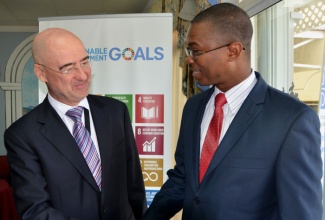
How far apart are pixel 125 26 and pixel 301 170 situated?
225 centimetres

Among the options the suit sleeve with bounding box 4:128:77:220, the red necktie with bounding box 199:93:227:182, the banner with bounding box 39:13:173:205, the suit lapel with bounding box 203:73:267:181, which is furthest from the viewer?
the banner with bounding box 39:13:173:205

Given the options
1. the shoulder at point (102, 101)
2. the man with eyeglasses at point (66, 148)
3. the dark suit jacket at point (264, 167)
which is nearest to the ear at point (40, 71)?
the man with eyeglasses at point (66, 148)

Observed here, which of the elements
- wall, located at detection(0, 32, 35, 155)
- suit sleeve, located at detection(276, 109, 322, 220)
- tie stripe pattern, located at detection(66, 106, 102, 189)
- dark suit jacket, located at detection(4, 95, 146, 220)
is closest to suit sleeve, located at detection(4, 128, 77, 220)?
dark suit jacket, located at detection(4, 95, 146, 220)

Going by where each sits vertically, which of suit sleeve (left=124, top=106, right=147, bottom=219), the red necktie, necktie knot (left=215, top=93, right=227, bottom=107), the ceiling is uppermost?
the ceiling

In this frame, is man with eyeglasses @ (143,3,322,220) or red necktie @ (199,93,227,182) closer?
man with eyeglasses @ (143,3,322,220)

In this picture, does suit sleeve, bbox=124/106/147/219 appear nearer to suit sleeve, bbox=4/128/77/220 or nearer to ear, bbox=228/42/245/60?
suit sleeve, bbox=4/128/77/220

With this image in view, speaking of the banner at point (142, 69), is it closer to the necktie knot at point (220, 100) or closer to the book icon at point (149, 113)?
the book icon at point (149, 113)

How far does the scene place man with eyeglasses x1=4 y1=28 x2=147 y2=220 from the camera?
1.45m

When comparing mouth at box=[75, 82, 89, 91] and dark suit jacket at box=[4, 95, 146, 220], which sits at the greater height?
mouth at box=[75, 82, 89, 91]

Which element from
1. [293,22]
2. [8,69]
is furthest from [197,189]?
[8,69]

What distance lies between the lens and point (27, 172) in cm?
143

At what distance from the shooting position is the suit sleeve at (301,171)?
102 cm

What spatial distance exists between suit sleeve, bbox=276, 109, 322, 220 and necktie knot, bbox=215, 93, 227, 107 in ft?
1.03

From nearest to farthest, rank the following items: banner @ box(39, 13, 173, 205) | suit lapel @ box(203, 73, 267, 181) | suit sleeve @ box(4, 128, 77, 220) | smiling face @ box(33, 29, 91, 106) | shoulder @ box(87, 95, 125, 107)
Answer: suit lapel @ box(203, 73, 267, 181), suit sleeve @ box(4, 128, 77, 220), smiling face @ box(33, 29, 91, 106), shoulder @ box(87, 95, 125, 107), banner @ box(39, 13, 173, 205)
